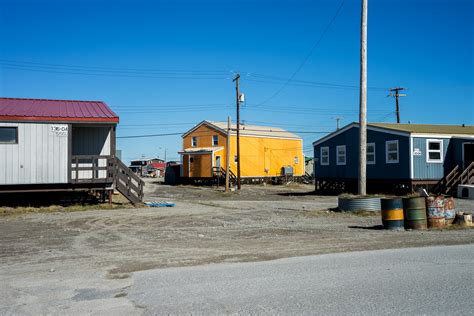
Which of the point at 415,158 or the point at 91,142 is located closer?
the point at 91,142

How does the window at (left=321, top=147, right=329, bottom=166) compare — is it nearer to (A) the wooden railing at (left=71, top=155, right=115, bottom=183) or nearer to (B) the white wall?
(B) the white wall

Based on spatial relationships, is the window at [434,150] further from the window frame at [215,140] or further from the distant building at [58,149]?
the window frame at [215,140]

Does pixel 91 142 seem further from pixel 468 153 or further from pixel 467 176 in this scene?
pixel 468 153

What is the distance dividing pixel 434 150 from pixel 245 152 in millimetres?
20907

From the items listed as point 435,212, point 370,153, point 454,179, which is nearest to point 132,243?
point 435,212

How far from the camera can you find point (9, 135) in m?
18.1

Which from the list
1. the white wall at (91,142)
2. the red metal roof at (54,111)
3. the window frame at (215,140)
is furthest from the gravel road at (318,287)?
the window frame at (215,140)

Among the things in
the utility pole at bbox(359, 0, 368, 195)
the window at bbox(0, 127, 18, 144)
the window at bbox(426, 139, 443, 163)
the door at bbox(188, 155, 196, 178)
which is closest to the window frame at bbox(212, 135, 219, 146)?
the door at bbox(188, 155, 196, 178)

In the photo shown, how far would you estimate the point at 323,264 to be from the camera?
28.0 ft

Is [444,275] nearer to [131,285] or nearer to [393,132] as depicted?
[131,285]

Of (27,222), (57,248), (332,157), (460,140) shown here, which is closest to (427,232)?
(57,248)

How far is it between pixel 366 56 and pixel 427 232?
8100 millimetres

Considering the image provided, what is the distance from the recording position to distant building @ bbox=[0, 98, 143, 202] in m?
18.1

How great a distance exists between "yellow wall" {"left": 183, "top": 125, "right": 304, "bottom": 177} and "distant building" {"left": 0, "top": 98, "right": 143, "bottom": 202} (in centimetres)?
2421
